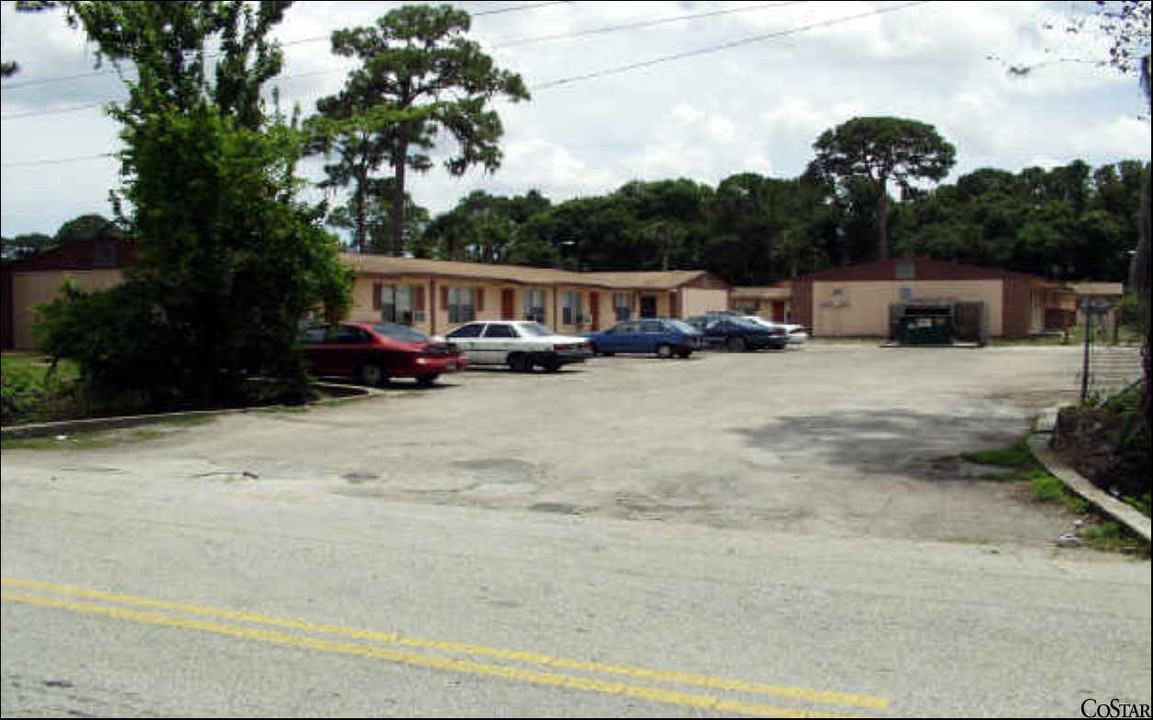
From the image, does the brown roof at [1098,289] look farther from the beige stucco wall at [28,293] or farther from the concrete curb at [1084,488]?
the concrete curb at [1084,488]

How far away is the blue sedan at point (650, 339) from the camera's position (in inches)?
1353

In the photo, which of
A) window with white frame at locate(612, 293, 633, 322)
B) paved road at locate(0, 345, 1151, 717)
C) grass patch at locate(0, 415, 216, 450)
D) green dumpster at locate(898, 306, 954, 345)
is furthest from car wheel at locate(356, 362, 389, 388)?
green dumpster at locate(898, 306, 954, 345)

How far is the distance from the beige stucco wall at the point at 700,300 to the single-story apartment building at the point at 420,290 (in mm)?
4317

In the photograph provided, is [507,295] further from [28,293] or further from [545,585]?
[545,585]

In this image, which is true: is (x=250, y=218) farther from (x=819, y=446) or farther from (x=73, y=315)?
(x=819, y=446)

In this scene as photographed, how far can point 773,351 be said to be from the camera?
1574 inches

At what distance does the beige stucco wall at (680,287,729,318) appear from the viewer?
5150 centimetres

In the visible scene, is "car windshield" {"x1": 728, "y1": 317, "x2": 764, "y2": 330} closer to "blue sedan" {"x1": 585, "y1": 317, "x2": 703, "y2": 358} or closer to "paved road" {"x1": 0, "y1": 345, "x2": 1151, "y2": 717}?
"blue sedan" {"x1": 585, "y1": 317, "x2": 703, "y2": 358}

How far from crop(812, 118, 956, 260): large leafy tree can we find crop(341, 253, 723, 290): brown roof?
35.4 m

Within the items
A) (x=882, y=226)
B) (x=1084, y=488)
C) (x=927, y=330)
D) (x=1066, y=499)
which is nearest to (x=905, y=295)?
(x=927, y=330)

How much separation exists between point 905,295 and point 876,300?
1544 mm

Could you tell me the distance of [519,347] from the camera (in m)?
27.5

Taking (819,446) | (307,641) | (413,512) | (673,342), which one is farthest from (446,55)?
(307,641)

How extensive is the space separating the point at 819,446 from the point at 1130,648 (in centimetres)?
805
